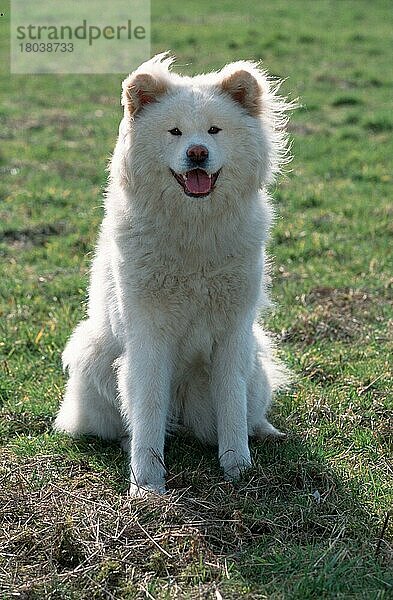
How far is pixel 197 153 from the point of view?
3686mm

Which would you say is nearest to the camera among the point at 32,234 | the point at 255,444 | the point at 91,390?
the point at 255,444

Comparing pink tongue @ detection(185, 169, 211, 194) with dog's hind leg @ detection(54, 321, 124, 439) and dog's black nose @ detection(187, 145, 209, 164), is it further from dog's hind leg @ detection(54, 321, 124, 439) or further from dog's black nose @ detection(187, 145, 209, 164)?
dog's hind leg @ detection(54, 321, 124, 439)

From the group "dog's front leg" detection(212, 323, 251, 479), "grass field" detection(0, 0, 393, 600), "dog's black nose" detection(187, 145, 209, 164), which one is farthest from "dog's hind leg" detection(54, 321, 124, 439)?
"dog's black nose" detection(187, 145, 209, 164)

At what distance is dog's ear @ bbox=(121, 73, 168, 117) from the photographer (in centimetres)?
387

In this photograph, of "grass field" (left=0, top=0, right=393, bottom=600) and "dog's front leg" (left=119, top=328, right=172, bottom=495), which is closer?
"grass field" (left=0, top=0, right=393, bottom=600)

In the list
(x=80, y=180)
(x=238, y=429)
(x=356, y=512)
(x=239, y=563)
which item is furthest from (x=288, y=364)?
(x=80, y=180)

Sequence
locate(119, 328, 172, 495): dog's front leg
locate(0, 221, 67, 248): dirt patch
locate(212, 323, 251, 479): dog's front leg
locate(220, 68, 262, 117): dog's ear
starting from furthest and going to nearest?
locate(0, 221, 67, 248): dirt patch → locate(212, 323, 251, 479): dog's front leg → locate(119, 328, 172, 495): dog's front leg → locate(220, 68, 262, 117): dog's ear

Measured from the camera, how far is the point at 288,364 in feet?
17.7

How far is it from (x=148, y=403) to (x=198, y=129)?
47.9 inches

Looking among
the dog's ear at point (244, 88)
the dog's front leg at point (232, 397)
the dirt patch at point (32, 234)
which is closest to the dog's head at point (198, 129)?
the dog's ear at point (244, 88)

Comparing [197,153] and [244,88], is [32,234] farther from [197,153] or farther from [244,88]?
[197,153]

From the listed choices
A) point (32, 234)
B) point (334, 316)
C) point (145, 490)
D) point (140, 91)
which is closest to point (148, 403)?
point (145, 490)

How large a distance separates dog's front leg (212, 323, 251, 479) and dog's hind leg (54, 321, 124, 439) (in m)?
0.57

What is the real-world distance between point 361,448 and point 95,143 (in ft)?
22.6
